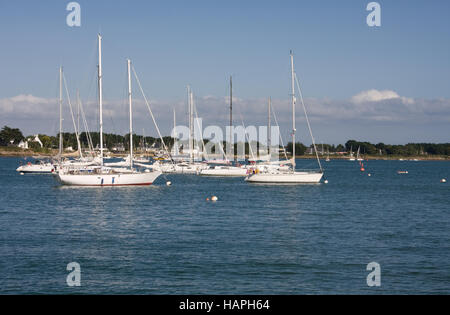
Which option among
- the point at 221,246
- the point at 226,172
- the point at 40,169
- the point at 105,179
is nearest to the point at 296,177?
the point at 105,179

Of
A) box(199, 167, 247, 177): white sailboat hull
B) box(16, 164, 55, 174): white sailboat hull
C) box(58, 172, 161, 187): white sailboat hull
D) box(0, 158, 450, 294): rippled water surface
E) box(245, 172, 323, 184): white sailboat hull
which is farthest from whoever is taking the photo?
box(16, 164, 55, 174): white sailboat hull

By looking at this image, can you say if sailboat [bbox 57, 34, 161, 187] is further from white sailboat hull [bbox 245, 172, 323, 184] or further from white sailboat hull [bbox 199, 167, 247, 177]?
white sailboat hull [bbox 199, 167, 247, 177]

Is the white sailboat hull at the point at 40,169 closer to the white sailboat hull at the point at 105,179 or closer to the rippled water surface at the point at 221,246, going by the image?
the white sailboat hull at the point at 105,179

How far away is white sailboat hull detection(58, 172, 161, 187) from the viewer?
62531 millimetres

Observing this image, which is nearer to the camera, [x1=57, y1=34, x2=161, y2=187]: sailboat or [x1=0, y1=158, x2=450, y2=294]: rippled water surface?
[x1=0, y1=158, x2=450, y2=294]: rippled water surface

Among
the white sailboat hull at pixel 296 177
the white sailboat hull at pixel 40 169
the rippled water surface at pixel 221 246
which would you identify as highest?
the white sailboat hull at pixel 40 169

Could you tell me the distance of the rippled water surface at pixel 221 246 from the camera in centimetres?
2217

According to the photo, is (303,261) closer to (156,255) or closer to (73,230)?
(156,255)

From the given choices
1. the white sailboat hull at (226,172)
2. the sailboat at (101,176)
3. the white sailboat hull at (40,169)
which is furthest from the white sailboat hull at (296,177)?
the white sailboat hull at (40,169)

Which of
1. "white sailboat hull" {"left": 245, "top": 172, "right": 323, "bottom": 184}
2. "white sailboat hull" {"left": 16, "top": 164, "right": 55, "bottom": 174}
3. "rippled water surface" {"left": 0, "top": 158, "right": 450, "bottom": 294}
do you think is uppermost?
"white sailboat hull" {"left": 16, "top": 164, "right": 55, "bottom": 174}

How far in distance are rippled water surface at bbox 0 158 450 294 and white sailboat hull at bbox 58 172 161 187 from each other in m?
7.75

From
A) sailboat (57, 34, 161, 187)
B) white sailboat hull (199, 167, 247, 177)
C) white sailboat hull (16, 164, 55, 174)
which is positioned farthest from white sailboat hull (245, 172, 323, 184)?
white sailboat hull (16, 164, 55, 174)

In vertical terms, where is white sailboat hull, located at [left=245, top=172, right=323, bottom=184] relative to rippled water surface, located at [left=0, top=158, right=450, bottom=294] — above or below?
above

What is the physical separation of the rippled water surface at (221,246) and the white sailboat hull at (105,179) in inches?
305
